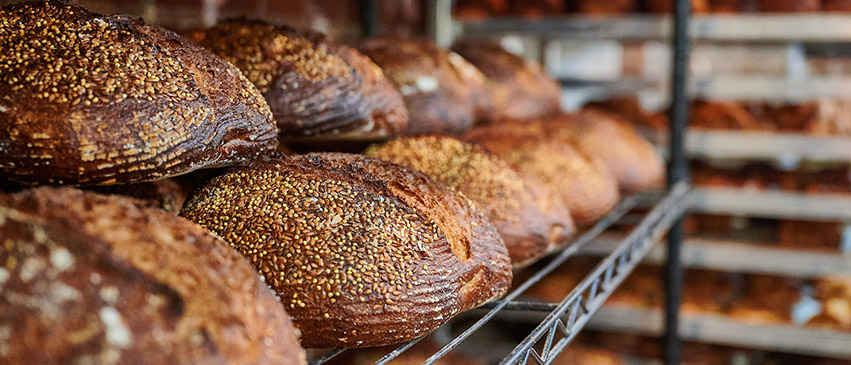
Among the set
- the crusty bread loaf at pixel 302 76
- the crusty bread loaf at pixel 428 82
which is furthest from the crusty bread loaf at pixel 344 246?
the crusty bread loaf at pixel 428 82

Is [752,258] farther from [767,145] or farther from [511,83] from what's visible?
[511,83]

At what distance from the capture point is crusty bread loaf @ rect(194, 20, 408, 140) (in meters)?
1.35

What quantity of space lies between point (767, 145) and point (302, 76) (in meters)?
2.06

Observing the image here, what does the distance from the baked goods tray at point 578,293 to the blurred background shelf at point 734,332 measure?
1.68 ft

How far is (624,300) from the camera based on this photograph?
3039mm

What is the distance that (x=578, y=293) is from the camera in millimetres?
1273

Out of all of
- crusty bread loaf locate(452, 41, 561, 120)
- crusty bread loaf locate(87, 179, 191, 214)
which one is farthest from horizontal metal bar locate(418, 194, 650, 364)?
crusty bread loaf locate(87, 179, 191, 214)

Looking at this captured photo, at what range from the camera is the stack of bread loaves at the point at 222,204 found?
2.30ft

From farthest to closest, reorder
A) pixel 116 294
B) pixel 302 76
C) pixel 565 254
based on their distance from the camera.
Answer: pixel 565 254, pixel 302 76, pixel 116 294

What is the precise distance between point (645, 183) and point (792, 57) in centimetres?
132

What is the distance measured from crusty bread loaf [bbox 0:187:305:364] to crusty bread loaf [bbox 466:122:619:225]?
3.62 ft

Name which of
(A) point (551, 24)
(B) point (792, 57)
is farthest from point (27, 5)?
(B) point (792, 57)

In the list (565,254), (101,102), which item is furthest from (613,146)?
(101,102)

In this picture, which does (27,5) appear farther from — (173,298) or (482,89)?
(482,89)
